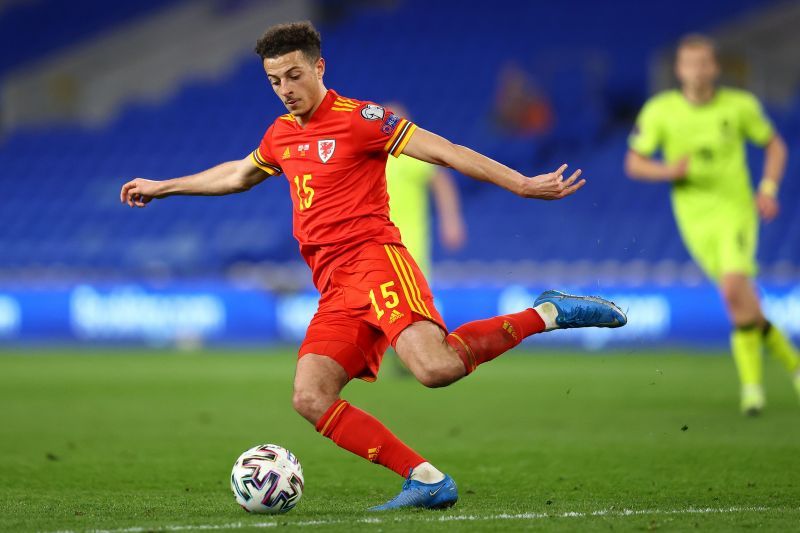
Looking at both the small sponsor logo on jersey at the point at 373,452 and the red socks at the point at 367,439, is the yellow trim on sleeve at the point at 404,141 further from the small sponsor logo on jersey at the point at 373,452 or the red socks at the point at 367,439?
the small sponsor logo on jersey at the point at 373,452

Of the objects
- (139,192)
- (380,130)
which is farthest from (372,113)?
(139,192)

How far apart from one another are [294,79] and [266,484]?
1.56 meters

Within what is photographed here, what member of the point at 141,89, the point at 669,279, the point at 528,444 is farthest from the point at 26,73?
the point at 528,444

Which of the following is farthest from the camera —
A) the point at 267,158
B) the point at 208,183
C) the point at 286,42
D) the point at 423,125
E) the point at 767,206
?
the point at 423,125

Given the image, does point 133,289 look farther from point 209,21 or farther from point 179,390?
point 209,21

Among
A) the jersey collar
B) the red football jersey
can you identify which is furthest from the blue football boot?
the jersey collar

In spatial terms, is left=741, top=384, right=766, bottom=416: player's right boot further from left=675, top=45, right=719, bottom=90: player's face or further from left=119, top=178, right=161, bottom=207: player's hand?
left=119, top=178, right=161, bottom=207: player's hand

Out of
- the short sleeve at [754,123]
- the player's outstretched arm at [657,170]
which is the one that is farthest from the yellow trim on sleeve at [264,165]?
the short sleeve at [754,123]

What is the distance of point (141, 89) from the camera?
2583 cm

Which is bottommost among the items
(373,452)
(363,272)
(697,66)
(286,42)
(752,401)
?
(373,452)

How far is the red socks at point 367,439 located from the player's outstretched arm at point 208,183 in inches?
44.9

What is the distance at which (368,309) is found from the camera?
202 inches

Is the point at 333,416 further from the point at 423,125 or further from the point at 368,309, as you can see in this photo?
the point at 423,125

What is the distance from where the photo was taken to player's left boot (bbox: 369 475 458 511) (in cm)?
488
